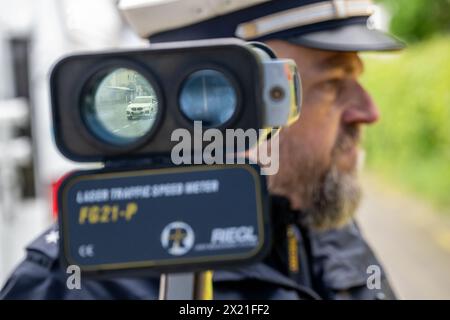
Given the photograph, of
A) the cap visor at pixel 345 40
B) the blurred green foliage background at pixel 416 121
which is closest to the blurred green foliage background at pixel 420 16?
the blurred green foliage background at pixel 416 121

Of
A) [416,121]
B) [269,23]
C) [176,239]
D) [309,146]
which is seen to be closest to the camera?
[176,239]

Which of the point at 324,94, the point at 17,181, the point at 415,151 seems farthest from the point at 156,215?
the point at 415,151

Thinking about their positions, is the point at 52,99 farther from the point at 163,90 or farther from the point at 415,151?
the point at 415,151

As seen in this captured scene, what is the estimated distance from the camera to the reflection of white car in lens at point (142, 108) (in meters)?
1.33

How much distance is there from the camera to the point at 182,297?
1438 millimetres

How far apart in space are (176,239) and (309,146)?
1.07 metres

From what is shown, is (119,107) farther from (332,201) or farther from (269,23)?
(332,201)

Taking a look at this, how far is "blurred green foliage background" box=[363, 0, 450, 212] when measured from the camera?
10.3m

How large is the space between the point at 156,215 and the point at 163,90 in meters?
0.19

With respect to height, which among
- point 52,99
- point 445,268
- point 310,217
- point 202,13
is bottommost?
point 445,268

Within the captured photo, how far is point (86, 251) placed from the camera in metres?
1.32

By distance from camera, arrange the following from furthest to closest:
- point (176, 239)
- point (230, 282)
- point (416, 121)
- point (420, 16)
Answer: point (420, 16)
point (416, 121)
point (230, 282)
point (176, 239)

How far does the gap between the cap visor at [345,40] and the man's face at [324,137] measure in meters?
0.07

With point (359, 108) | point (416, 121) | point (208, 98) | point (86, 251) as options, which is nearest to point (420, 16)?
point (416, 121)
